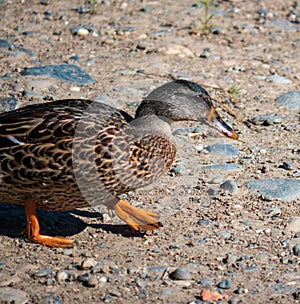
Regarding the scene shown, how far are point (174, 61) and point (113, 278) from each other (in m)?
4.28

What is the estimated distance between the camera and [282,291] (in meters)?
4.42

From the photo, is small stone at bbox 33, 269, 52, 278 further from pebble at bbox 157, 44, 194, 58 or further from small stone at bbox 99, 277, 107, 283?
pebble at bbox 157, 44, 194, 58

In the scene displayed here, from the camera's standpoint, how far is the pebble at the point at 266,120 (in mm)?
7129

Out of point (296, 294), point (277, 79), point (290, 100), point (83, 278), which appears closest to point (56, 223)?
point (83, 278)

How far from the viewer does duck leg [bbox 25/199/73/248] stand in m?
4.95

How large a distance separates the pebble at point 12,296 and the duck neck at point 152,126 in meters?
1.54

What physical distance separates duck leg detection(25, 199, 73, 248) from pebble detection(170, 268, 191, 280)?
0.84 metres

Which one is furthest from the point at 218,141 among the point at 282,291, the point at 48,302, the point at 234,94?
the point at 48,302

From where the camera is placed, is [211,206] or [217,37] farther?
[217,37]

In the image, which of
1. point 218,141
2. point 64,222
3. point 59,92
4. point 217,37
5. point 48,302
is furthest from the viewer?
point 217,37

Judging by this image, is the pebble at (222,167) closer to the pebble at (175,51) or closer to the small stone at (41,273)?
the small stone at (41,273)

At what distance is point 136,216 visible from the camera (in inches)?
211

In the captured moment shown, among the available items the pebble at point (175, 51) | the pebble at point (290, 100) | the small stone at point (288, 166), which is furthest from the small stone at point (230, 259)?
Result: the pebble at point (175, 51)

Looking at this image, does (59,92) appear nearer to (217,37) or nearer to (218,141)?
(218,141)
